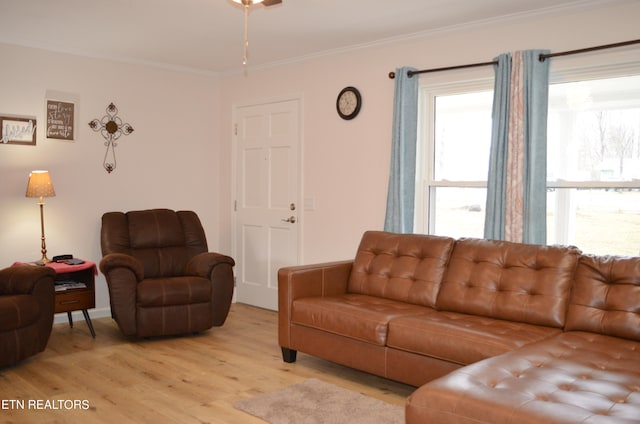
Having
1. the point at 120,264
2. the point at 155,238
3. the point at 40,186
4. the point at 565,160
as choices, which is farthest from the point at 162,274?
the point at 565,160

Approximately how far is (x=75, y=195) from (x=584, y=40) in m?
4.33

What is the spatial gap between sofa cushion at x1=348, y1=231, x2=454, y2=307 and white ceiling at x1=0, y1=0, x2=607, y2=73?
158cm

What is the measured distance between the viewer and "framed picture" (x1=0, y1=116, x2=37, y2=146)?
4.85 m

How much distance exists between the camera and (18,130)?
4.93 m

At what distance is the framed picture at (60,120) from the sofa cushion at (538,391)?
13.8 ft

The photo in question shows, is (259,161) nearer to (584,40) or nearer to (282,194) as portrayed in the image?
(282,194)

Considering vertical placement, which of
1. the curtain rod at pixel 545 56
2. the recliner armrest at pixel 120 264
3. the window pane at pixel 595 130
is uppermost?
the curtain rod at pixel 545 56


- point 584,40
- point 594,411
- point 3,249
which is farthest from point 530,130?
point 3,249

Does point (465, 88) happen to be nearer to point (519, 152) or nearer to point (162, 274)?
point (519, 152)

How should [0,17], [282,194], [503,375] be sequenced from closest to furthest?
[503,375] → [0,17] → [282,194]

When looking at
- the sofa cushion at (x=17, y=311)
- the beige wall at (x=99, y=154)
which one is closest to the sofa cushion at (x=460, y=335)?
the sofa cushion at (x=17, y=311)

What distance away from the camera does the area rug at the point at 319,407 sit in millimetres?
3041

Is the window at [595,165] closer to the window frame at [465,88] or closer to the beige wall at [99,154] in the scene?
the window frame at [465,88]

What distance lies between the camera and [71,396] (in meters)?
3.35
